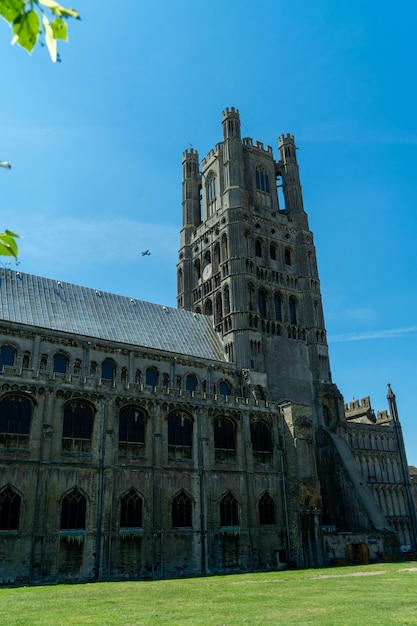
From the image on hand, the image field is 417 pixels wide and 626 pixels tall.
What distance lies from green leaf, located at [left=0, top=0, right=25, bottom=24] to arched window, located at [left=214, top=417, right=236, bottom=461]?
41.3 m

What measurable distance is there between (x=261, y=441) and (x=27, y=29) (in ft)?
146

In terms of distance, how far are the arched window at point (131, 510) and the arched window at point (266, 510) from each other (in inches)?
416

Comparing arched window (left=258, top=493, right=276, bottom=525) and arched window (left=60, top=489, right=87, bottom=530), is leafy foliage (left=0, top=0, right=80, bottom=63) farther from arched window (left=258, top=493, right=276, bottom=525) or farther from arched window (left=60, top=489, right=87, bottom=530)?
arched window (left=258, top=493, right=276, bottom=525)

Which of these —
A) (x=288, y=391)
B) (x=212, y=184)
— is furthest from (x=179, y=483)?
(x=212, y=184)

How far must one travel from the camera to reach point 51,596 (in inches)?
914

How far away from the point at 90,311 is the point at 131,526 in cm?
2175

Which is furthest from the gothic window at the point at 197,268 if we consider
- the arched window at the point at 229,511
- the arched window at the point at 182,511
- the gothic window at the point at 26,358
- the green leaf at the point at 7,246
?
the green leaf at the point at 7,246

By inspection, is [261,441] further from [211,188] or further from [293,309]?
[211,188]

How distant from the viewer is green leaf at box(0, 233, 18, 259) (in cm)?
397

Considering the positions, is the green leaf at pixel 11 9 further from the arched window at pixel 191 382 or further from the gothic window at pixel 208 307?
the gothic window at pixel 208 307

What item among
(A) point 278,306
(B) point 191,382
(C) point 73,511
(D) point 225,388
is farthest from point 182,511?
(A) point 278,306

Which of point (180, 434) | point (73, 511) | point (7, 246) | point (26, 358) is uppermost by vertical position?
point (26, 358)

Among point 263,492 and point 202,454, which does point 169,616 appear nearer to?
point 202,454

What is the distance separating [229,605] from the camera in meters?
18.6
